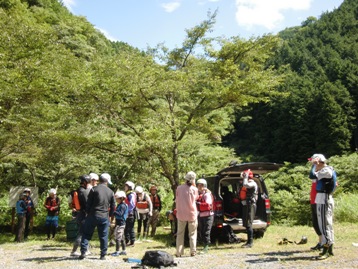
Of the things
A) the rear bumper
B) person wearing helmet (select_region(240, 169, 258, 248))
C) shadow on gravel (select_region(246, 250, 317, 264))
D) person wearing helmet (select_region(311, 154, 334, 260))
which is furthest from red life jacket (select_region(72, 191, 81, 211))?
person wearing helmet (select_region(311, 154, 334, 260))

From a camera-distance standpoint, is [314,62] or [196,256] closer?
[196,256]

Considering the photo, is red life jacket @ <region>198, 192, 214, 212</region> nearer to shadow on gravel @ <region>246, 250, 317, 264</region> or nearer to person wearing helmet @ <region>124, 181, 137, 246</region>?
shadow on gravel @ <region>246, 250, 317, 264</region>

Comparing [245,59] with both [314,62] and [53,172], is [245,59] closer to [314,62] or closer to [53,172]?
[53,172]

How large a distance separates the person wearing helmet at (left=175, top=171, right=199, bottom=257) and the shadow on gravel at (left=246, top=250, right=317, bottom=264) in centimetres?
125

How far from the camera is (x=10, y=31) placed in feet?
37.0

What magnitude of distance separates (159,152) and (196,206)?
3.12 meters

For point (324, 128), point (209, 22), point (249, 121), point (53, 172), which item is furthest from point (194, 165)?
point (249, 121)

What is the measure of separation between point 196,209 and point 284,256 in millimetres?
1749

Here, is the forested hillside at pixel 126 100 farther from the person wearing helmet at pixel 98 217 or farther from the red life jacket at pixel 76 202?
the person wearing helmet at pixel 98 217

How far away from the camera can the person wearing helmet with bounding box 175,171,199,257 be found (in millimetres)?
6527

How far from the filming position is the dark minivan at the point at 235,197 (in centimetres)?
772

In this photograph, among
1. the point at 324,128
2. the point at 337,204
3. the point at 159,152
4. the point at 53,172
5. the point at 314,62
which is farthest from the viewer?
the point at 314,62

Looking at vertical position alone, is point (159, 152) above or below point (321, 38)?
below

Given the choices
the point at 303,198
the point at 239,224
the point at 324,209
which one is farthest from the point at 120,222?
the point at 303,198
